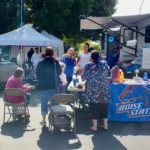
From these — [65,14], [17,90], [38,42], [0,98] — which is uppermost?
[65,14]

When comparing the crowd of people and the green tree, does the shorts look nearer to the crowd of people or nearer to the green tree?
the crowd of people

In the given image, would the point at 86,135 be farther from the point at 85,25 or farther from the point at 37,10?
the point at 37,10

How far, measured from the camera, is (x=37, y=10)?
24.5 metres

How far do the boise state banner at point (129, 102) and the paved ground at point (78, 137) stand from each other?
0.60 ft

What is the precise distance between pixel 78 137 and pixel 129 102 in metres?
1.66

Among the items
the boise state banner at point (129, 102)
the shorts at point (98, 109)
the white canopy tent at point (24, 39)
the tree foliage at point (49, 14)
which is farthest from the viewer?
the tree foliage at point (49, 14)

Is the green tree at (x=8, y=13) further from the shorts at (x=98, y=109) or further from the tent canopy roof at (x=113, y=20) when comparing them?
the shorts at (x=98, y=109)

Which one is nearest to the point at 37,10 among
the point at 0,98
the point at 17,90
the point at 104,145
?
the point at 0,98

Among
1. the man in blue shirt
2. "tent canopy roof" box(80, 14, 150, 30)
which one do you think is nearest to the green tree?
"tent canopy roof" box(80, 14, 150, 30)

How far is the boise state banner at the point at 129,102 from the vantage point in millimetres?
8000

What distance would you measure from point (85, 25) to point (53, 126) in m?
10.8

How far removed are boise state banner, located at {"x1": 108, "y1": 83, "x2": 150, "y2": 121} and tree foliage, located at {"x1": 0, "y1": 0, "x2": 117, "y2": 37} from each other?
51.7 ft

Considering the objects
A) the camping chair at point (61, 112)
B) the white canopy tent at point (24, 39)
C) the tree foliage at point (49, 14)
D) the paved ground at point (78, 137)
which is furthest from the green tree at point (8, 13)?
the camping chair at point (61, 112)

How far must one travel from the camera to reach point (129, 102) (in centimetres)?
804
